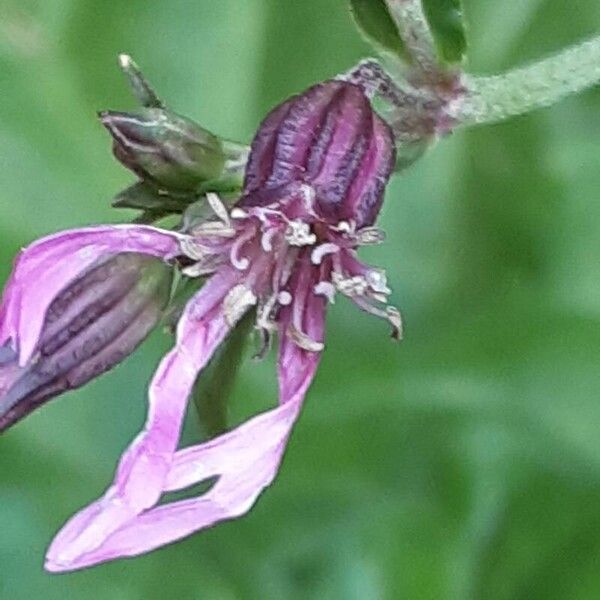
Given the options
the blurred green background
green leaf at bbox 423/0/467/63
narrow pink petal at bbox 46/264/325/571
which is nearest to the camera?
narrow pink petal at bbox 46/264/325/571

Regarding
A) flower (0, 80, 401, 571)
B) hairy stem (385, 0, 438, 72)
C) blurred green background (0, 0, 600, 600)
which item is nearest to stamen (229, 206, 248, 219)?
flower (0, 80, 401, 571)

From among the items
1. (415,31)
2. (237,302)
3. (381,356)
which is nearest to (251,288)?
(237,302)

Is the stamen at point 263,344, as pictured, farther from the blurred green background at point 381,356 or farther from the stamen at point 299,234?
the blurred green background at point 381,356

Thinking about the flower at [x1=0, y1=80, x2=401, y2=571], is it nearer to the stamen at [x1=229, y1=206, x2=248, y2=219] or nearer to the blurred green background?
the stamen at [x1=229, y1=206, x2=248, y2=219]

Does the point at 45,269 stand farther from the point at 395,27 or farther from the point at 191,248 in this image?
the point at 395,27

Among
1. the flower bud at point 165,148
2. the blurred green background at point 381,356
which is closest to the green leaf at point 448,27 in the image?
the flower bud at point 165,148

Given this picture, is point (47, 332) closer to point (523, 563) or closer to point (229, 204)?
point (229, 204)
